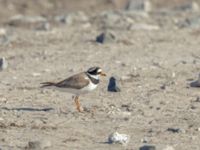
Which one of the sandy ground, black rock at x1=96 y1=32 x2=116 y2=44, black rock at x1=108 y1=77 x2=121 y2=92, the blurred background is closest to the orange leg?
the sandy ground

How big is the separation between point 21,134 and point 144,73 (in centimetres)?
449

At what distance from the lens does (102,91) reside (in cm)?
1329

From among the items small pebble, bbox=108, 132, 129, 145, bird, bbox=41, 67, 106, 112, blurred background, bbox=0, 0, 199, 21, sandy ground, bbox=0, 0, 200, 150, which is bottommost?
blurred background, bbox=0, 0, 199, 21

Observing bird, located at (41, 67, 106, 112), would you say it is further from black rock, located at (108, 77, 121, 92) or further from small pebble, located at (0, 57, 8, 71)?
small pebble, located at (0, 57, 8, 71)

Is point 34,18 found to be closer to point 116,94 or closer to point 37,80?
point 37,80

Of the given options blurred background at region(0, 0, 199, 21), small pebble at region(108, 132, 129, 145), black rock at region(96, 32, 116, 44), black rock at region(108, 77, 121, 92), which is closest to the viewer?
small pebble at region(108, 132, 129, 145)

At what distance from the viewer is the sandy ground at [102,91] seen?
10516 mm

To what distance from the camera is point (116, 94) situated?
13.1m

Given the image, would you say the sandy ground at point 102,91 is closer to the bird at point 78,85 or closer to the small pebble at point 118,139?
the small pebble at point 118,139

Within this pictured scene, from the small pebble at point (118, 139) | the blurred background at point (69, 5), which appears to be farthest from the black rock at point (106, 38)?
the small pebble at point (118, 139)

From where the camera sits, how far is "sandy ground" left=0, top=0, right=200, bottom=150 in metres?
10.5

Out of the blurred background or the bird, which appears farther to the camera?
the blurred background

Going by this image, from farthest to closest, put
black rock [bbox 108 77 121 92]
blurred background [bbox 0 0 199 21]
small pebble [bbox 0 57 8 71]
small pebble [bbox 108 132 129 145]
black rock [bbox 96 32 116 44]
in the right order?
1. blurred background [bbox 0 0 199 21]
2. black rock [bbox 96 32 116 44]
3. small pebble [bbox 0 57 8 71]
4. black rock [bbox 108 77 121 92]
5. small pebble [bbox 108 132 129 145]

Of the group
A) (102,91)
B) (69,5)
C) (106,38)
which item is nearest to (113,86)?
(102,91)
